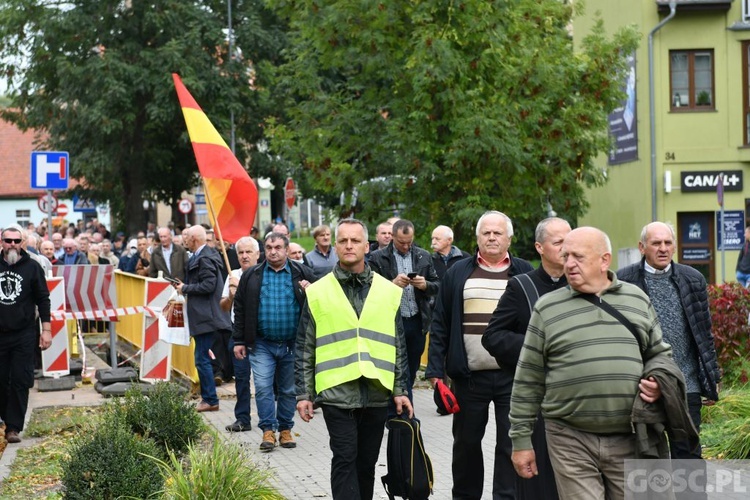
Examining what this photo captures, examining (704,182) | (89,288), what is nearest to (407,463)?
(89,288)

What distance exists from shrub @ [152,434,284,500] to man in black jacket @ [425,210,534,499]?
126cm

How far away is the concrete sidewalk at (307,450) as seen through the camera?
377 inches

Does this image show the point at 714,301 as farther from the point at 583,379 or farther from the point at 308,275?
the point at 583,379

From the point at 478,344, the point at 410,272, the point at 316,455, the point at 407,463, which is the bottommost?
the point at 316,455

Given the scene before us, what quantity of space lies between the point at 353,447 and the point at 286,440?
4.22 meters

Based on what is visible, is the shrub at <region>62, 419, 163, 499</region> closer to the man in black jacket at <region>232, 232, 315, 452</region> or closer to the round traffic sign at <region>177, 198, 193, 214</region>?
the man in black jacket at <region>232, 232, 315, 452</region>

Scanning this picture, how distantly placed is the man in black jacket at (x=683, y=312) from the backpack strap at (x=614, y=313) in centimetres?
229

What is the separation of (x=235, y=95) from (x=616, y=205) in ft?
40.2

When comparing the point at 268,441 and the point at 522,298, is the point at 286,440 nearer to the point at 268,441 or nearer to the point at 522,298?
the point at 268,441

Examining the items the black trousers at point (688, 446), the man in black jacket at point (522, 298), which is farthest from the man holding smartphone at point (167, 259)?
the man in black jacket at point (522, 298)

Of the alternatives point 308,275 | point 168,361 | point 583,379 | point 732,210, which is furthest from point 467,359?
point 732,210

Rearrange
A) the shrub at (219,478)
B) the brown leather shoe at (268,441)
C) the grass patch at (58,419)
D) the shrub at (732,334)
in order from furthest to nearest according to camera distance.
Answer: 1. the shrub at (732,334)
2. the grass patch at (58,419)
3. the brown leather shoe at (268,441)
4. the shrub at (219,478)

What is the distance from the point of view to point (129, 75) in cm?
3822

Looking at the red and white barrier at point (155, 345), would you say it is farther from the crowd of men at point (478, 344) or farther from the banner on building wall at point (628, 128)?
the banner on building wall at point (628, 128)
